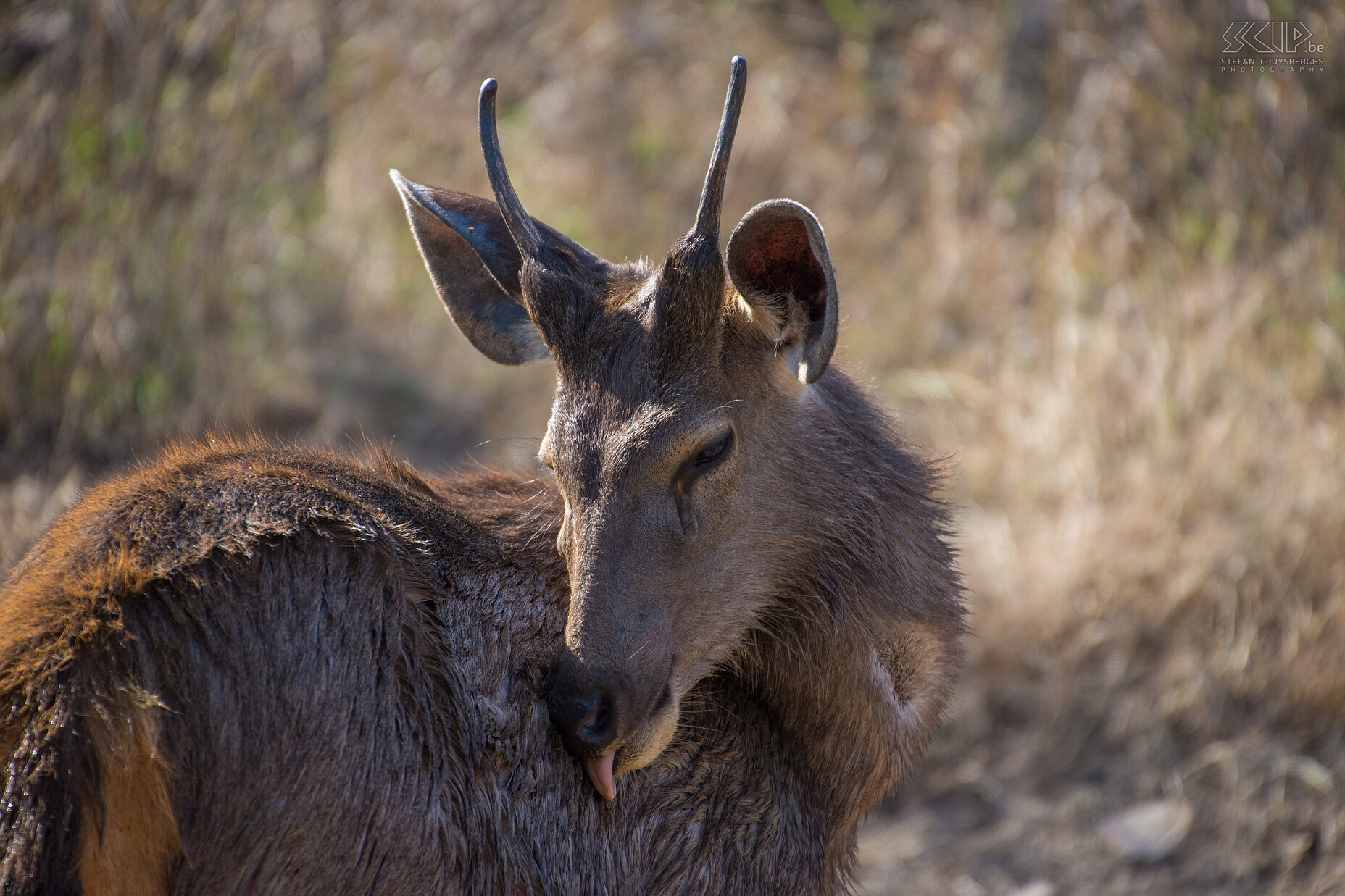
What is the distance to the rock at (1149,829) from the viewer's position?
181 inches

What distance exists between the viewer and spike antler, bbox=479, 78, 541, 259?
324 cm

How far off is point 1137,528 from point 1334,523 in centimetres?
79

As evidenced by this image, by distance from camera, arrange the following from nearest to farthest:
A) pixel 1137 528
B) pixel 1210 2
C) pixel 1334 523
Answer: pixel 1334 523 < pixel 1137 528 < pixel 1210 2

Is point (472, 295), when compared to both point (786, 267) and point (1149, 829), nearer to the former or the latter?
point (786, 267)

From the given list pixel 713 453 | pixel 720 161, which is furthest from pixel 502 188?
pixel 713 453

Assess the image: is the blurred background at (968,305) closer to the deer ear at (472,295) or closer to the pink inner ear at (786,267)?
the deer ear at (472,295)

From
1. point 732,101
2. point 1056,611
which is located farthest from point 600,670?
point 1056,611

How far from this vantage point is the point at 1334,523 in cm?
515

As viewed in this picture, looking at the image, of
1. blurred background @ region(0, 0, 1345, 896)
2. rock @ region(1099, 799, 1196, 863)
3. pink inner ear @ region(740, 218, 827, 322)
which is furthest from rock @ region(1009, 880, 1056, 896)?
pink inner ear @ region(740, 218, 827, 322)

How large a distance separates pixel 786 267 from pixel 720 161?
0.43 m

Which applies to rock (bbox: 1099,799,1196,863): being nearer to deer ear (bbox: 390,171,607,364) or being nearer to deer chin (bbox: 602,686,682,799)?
deer chin (bbox: 602,686,682,799)

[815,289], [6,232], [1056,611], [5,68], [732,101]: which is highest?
[5,68]

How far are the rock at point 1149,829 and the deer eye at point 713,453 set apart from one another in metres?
2.64

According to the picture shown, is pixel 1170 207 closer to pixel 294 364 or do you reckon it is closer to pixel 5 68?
pixel 294 364
